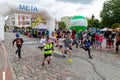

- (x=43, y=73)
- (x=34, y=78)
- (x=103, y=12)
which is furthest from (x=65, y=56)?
(x=103, y=12)

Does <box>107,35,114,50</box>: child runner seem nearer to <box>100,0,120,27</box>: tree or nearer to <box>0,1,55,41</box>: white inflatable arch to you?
<box>0,1,55,41</box>: white inflatable arch

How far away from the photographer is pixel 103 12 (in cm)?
6588

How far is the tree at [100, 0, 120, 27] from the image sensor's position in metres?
62.5

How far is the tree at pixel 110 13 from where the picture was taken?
62469mm

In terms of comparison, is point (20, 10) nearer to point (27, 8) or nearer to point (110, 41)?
point (27, 8)

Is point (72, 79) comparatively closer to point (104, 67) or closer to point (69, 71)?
point (69, 71)

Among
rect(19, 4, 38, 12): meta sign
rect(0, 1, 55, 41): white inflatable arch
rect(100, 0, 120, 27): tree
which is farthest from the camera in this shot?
rect(100, 0, 120, 27): tree

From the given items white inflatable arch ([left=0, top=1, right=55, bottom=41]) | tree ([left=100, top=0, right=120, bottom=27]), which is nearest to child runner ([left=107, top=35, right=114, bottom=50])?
white inflatable arch ([left=0, top=1, right=55, bottom=41])

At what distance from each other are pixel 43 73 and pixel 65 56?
198 inches

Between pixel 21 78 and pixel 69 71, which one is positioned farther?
pixel 69 71

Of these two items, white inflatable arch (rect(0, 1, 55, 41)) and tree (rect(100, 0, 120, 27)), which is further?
tree (rect(100, 0, 120, 27))

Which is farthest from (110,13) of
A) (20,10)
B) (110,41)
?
(20,10)

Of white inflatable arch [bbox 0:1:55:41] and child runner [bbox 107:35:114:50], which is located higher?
white inflatable arch [bbox 0:1:55:41]

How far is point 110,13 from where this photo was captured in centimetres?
6488
